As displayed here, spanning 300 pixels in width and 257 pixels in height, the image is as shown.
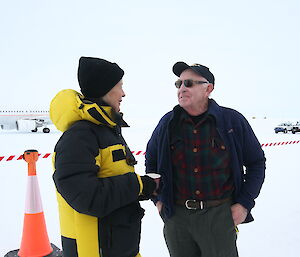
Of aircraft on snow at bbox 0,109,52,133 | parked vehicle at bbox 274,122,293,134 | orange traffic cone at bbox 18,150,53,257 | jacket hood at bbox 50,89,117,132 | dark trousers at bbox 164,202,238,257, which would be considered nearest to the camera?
jacket hood at bbox 50,89,117,132

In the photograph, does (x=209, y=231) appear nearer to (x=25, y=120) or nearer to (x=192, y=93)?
(x=192, y=93)

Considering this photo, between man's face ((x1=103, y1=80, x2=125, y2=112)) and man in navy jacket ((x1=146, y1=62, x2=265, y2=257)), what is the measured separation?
0.63 meters

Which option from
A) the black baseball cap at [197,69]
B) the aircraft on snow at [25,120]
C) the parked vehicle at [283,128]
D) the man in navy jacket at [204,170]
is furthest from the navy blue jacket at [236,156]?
the parked vehicle at [283,128]

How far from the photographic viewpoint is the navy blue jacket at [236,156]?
233 centimetres

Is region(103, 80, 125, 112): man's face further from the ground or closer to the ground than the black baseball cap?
closer to the ground

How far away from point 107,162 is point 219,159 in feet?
3.35

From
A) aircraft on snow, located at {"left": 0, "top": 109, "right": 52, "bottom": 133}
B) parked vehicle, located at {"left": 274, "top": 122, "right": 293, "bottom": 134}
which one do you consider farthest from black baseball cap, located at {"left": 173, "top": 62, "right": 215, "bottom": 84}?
parked vehicle, located at {"left": 274, "top": 122, "right": 293, "bottom": 134}

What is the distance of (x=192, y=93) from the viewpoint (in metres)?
2.44

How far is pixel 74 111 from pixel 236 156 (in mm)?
1400

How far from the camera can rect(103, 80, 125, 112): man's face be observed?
6.51 ft

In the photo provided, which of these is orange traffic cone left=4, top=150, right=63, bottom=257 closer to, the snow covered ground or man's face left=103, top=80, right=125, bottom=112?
the snow covered ground

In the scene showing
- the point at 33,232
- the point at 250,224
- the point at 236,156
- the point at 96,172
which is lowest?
the point at 250,224

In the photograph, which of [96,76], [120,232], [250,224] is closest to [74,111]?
[96,76]

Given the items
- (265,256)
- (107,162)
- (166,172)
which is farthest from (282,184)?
(107,162)
